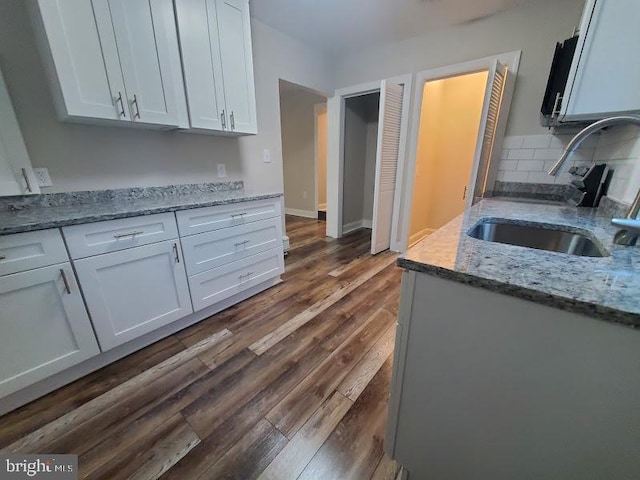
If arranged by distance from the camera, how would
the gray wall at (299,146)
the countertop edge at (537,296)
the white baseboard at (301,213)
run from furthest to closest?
1. the white baseboard at (301,213)
2. the gray wall at (299,146)
3. the countertop edge at (537,296)

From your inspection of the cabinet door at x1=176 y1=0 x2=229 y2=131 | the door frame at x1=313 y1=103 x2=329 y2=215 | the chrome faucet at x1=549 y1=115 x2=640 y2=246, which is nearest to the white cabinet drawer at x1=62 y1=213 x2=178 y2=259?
the cabinet door at x1=176 y1=0 x2=229 y2=131

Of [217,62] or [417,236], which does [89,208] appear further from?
[417,236]

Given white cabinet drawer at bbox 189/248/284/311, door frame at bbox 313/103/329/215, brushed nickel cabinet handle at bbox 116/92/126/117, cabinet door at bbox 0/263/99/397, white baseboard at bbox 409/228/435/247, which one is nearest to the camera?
cabinet door at bbox 0/263/99/397

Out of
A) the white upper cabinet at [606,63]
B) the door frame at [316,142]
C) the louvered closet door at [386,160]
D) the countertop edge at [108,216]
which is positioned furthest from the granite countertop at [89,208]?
the door frame at [316,142]

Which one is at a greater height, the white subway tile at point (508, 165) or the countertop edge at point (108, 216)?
the white subway tile at point (508, 165)

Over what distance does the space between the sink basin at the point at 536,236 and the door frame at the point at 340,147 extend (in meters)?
1.79

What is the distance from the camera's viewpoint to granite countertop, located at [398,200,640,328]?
472 mm

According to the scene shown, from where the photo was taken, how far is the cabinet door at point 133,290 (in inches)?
51.4

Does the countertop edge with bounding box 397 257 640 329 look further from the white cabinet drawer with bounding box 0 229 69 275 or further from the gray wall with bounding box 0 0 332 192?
the gray wall with bounding box 0 0 332 192

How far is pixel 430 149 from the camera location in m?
3.35

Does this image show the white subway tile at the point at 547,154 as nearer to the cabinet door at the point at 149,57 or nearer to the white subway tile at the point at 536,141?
the white subway tile at the point at 536,141

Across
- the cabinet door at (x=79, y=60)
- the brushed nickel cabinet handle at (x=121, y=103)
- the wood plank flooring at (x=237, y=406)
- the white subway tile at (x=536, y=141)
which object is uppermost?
the cabinet door at (x=79, y=60)

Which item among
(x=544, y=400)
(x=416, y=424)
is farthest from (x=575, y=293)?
(x=416, y=424)

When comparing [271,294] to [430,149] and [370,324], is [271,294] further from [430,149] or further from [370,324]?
[430,149]
